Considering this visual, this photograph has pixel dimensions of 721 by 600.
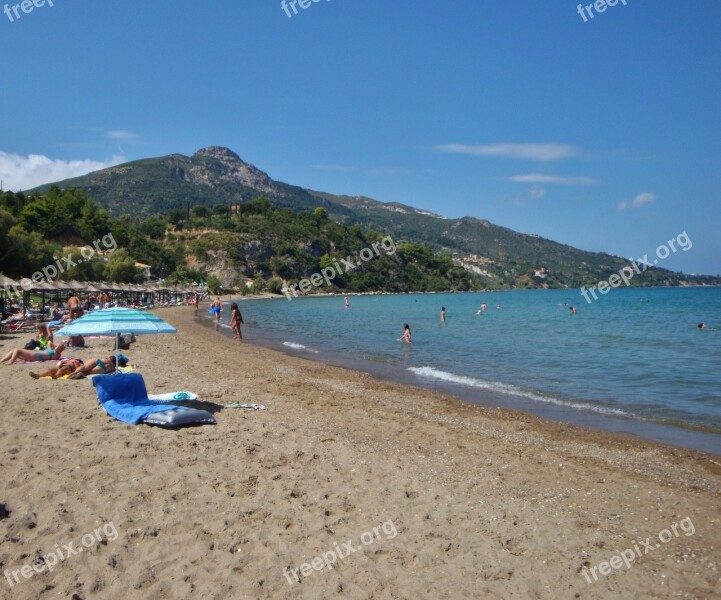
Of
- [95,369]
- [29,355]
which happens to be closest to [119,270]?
[29,355]

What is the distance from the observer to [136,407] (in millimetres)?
8016

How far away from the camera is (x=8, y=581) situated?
386cm

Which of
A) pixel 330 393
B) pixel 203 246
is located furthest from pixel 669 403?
pixel 203 246

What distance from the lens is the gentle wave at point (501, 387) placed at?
39.1ft

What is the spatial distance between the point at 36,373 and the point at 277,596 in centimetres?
934

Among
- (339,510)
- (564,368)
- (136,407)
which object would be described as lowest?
(564,368)

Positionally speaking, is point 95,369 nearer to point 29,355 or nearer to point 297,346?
point 29,355

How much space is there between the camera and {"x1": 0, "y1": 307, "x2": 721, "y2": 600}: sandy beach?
13.7 feet

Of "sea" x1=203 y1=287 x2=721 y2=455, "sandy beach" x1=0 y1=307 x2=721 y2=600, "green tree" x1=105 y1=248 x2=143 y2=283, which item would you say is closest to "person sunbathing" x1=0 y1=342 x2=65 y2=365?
"sandy beach" x1=0 y1=307 x2=721 y2=600

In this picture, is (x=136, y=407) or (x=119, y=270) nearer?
(x=136, y=407)

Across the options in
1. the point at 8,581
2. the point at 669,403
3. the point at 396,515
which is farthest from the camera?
the point at 669,403

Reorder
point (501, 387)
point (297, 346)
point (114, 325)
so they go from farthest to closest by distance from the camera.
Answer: point (297, 346), point (501, 387), point (114, 325)

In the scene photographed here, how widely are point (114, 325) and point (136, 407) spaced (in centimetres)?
143

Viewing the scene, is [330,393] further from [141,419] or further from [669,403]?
[669,403]
